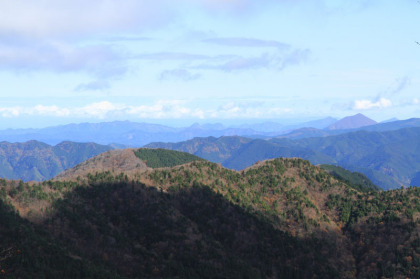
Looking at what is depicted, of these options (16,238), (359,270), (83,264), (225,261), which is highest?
(16,238)

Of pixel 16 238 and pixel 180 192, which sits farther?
pixel 180 192

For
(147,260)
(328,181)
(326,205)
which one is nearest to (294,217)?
(326,205)

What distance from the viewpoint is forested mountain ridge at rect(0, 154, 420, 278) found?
71.9 m

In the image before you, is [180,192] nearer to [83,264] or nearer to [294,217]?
[294,217]

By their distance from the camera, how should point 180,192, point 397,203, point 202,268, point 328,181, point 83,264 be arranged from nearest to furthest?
point 83,264, point 202,268, point 180,192, point 397,203, point 328,181

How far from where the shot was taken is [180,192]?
4080 inches

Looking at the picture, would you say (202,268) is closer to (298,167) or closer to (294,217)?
(294,217)

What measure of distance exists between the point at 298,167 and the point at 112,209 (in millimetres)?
71894

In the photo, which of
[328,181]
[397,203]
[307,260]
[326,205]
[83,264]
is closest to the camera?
[83,264]

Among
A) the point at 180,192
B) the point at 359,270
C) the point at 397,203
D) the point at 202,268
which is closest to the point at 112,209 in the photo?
the point at 180,192

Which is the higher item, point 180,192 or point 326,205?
point 180,192

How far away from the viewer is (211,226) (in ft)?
305

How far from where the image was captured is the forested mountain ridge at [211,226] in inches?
2830

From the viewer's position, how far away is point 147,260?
7381 cm
